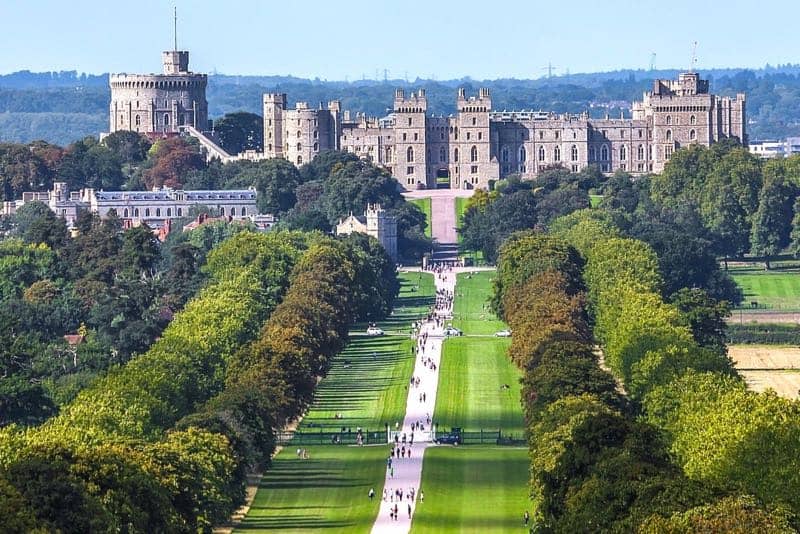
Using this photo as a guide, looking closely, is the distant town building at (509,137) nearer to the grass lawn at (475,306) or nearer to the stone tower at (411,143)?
the stone tower at (411,143)

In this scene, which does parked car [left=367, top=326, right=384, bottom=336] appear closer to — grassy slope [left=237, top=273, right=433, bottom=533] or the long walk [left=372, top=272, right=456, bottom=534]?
the long walk [left=372, top=272, right=456, bottom=534]

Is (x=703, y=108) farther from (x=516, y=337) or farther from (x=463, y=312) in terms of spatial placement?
(x=516, y=337)

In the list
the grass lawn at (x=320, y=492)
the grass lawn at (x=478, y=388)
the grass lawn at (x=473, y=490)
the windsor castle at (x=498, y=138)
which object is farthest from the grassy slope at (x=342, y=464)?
the windsor castle at (x=498, y=138)

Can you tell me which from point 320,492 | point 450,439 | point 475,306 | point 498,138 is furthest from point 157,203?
point 320,492

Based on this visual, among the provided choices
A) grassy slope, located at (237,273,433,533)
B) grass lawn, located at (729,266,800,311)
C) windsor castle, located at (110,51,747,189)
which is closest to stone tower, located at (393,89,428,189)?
windsor castle, located at (110,51,747,189)

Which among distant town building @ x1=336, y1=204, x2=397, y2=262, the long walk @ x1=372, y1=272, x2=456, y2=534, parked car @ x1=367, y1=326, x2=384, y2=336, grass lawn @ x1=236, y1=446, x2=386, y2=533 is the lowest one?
grass lawn @ x1=236, y1=446, x2=386, y2=533
